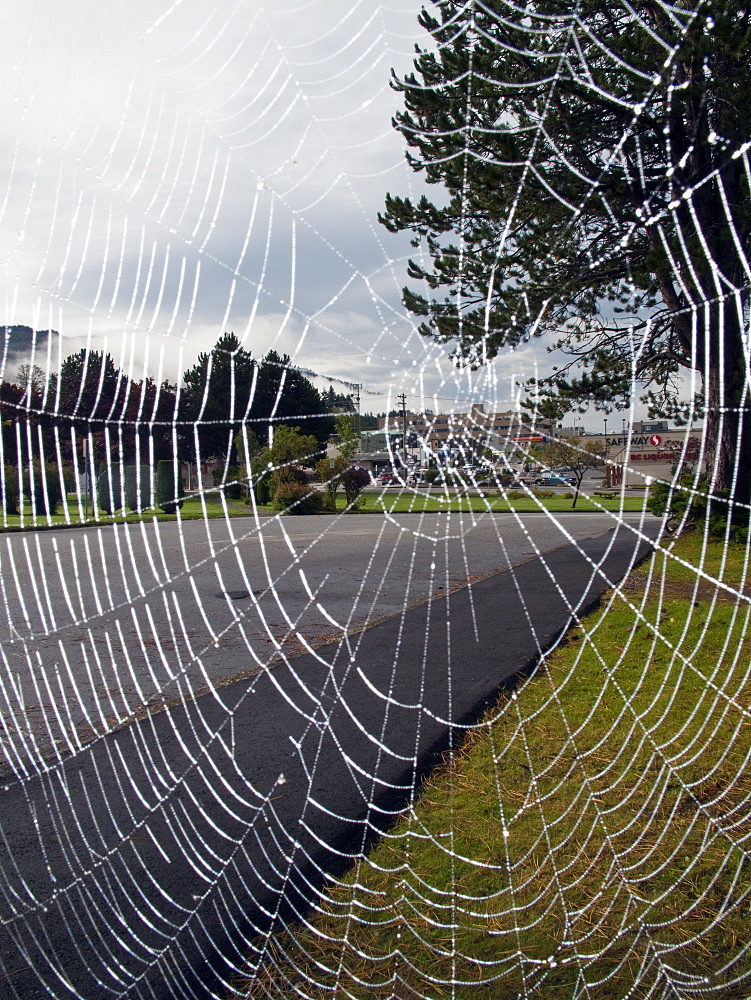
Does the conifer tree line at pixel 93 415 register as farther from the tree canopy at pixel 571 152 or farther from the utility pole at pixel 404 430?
the tree canopy at pixel 571 152

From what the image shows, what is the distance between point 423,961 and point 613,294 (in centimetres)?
1038

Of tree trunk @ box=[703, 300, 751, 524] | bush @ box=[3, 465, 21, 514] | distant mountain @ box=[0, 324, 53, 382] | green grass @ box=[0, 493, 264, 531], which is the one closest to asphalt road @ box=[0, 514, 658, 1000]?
green grass @ box=[0, 493, 264, 531]

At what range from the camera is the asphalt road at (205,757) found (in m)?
2.56

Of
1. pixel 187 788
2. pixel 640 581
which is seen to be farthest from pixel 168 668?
pixel 640 581

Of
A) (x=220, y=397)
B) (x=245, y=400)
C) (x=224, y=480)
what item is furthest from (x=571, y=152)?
(x=220, y=397)

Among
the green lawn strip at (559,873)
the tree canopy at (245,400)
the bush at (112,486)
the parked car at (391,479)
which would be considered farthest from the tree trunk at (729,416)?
the bush at (112,486)

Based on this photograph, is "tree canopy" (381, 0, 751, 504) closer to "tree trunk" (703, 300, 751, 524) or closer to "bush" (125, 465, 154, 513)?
"tree trunk" (703, 300, 751, 524)

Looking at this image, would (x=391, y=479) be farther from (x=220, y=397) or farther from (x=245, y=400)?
(x=220, y=397)

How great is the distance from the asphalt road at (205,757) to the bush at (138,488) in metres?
0.33

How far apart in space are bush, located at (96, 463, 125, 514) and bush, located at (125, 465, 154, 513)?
9 cm

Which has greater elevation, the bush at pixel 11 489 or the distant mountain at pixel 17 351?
the distant mountain at pixel 17 351

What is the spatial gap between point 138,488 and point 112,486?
49 centimetres

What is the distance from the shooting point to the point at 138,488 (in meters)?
3.42

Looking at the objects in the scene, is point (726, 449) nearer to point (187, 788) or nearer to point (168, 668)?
point (168, 668)
